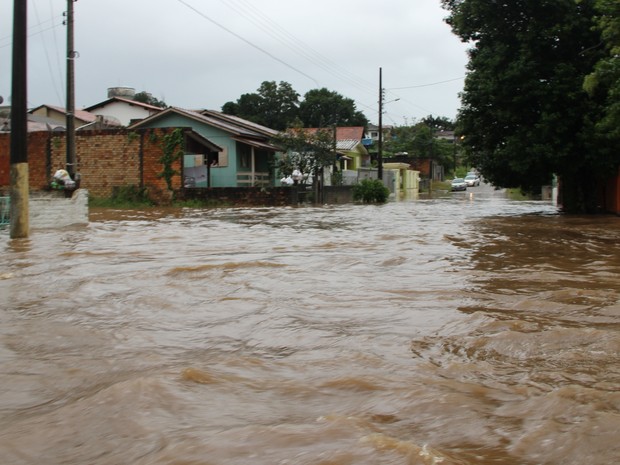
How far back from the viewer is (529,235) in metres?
13.4

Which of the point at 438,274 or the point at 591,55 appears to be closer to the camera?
the point at 438,274

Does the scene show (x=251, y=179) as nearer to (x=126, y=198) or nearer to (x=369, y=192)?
(x=369, y=192)

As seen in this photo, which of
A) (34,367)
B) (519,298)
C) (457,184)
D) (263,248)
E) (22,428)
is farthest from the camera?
(457,184)

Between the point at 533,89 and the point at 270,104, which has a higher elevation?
the point at 270,104

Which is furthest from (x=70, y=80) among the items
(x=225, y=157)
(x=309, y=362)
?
(x=309, y=362)

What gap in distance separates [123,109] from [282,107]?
27159 mm

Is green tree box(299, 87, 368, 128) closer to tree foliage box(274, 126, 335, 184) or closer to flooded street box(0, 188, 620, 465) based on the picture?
tree foliage box(274, 126, 335, 184)

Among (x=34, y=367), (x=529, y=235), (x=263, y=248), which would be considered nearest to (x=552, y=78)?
(x=529, y=235)

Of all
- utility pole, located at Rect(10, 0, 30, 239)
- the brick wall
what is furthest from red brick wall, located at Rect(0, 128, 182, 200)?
utility pole, located at Rect(10, 0, 30, 239)

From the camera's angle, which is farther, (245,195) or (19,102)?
(245,195)

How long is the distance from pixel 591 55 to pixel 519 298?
50.2ft

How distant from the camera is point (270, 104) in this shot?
67562 mm

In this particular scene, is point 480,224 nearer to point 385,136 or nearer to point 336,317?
point 336,317

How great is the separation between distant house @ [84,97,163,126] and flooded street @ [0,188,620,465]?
35088 mm
